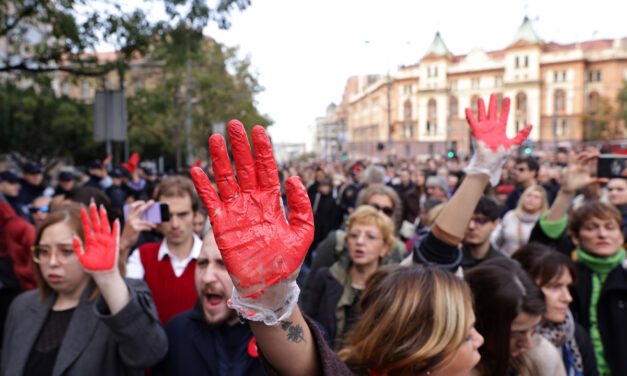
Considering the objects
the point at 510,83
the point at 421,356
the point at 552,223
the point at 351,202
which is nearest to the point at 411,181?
the point at 351,202

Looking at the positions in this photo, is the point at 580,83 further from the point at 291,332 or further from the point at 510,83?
the point at 291,332

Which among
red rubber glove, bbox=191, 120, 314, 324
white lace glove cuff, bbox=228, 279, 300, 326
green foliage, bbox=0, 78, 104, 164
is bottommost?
Answer: white lace glove cuff, bbox=228, 279, 300, 326

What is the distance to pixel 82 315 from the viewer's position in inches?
97.7

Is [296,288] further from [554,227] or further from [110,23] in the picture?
[110,23]

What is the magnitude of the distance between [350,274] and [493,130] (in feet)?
4.95

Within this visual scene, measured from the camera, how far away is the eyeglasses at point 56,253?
8.61 ft

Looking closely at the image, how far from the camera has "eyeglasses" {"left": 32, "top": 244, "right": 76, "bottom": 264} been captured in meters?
2.63

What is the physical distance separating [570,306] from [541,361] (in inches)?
46.0

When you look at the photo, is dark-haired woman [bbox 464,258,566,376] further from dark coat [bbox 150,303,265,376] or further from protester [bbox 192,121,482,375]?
protester [bbox 192,121,482,375]

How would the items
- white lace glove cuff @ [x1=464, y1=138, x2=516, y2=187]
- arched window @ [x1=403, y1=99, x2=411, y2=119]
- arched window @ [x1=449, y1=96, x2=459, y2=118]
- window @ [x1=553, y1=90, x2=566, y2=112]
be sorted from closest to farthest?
white lace glove cuff @ [x1=464, y1=138, x2=516, y2=187] < window @ [x1=553, y1=90, x2=566, y2=112] < arched window @ [x1=449, y1=96, x2=459, y2=118] < arched window @ [x1=403, y1=99, x2=411, y2=119]

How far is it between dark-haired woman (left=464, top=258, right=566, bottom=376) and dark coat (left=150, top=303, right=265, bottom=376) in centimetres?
104

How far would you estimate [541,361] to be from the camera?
256cm

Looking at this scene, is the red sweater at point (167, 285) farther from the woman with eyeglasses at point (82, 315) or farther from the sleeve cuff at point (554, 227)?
the sleeve cuff at point (554, 227)

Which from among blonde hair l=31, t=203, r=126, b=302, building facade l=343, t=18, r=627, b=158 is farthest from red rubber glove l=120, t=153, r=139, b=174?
building facade l=343, t=18, r=627, b=158
